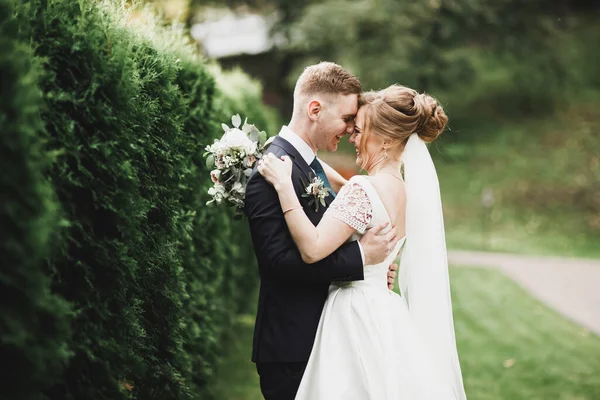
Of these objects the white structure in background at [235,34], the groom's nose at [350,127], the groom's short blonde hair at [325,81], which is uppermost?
the white structure in background at [235,34]

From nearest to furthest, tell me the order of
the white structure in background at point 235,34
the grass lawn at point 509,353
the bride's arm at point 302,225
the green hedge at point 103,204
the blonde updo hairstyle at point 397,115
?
the green hedge at point 103,204 < the bride's arm at point 302,225 < the blonde updo hairstyle at point 397,115 < the grass lawn at point 509,353 < the white structure in background at point 235,34

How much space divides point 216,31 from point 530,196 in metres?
15.9

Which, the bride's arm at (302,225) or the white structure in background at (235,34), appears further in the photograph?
the white structure in background at (235,34)

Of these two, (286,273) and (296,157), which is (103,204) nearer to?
(286,273)

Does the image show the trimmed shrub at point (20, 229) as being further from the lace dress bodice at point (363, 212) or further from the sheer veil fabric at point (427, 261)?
the sheer veil fabric at point (427, 261)

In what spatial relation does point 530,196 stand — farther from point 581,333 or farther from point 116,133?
point 116,133

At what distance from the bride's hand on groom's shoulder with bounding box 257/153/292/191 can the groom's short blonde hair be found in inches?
19.3

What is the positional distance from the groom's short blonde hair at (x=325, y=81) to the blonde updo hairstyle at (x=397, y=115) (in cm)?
17

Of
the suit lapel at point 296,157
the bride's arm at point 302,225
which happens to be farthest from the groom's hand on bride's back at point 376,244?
the suit lapel at point 296,157

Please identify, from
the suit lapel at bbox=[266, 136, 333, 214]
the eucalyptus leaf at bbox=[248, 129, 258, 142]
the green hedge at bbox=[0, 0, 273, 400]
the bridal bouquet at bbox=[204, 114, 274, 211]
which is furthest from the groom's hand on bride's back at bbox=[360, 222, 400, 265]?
the green hedge at bbox=[0, 0, 273, 400]

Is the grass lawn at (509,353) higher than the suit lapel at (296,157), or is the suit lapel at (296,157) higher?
the suit lapel at (296,157)

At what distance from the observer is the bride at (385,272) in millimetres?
3201

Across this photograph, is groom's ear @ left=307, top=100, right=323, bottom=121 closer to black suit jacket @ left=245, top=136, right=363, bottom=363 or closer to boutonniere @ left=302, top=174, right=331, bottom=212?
black suit jacket @ left=245, top=136, right=363, bottom=363

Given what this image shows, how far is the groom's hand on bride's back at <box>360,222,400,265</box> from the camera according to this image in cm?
332
